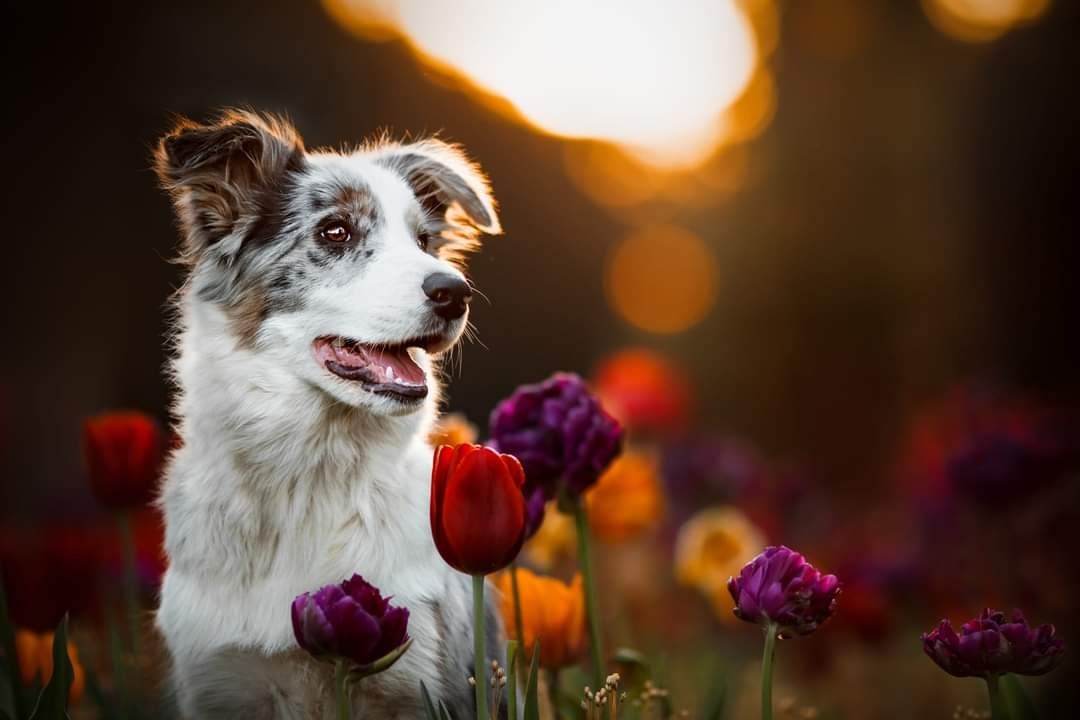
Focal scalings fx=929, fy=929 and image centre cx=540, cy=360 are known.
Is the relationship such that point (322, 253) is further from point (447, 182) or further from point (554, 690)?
point (554, 690)

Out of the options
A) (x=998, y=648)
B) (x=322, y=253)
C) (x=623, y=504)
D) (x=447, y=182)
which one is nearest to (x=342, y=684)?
(x=998, y=648)

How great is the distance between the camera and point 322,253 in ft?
8.46

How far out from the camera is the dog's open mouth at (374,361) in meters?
2.27

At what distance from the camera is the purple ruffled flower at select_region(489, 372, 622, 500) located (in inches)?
86.4

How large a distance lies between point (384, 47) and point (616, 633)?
300cm

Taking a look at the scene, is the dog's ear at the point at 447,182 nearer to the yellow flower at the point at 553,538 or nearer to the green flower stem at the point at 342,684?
the yellow flower at the point at 553,538

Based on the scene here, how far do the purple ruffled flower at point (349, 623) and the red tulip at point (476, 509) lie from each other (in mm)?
151

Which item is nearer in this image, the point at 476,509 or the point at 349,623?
the point at 349,623

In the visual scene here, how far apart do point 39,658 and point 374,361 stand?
1375mm

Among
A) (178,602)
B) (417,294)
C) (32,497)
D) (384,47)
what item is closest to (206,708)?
(178,602)

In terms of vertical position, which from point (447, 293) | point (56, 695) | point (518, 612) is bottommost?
point (56, 695)

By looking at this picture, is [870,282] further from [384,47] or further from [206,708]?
[206,708]

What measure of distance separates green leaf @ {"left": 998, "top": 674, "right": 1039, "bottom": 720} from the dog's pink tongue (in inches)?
56.1

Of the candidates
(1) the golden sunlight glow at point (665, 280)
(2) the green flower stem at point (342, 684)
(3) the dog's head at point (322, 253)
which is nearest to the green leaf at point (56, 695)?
(2) the green flower stem at point (342, 684)
